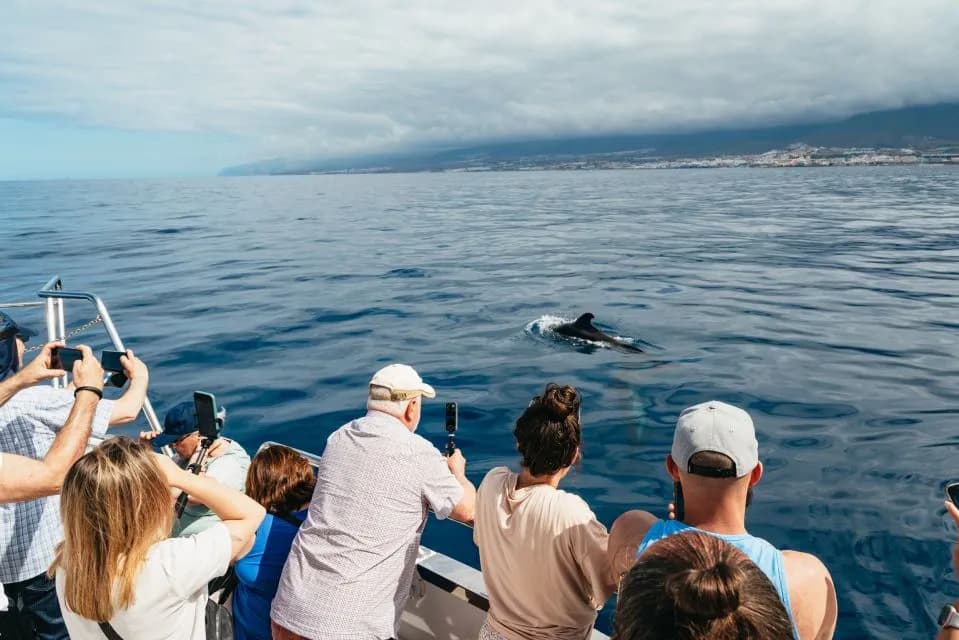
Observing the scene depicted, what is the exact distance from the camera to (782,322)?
1529cm

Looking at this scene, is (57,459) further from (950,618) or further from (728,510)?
(950,618)

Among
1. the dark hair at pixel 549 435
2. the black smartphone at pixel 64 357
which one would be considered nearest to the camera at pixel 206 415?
Answer: the black smartphone at pixel 64 357

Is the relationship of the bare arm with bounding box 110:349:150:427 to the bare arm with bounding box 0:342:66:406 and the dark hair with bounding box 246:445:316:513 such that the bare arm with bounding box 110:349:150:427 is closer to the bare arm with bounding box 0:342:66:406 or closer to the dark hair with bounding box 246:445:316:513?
the bare arm with bounding box 0:342:66:406

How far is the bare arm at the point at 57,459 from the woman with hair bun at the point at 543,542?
2010mm

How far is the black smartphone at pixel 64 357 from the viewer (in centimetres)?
400

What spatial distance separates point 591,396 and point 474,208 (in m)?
41.9

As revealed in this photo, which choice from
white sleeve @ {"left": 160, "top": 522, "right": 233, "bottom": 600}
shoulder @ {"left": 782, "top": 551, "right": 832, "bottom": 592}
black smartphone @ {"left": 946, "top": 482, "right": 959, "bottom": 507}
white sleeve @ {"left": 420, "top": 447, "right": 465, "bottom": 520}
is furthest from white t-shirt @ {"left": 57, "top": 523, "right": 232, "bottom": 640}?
black smartphone @ {"left": 946, "top": 482, "right": 959, "bottom": 507}

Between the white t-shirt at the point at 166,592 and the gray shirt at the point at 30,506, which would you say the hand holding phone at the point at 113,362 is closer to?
the gray shirt at the point at 30,506

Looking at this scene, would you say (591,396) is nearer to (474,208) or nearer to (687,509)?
(687,509)

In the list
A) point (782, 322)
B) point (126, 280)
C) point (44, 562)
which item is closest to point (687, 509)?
point (44, 562)

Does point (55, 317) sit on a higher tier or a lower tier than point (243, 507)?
higher

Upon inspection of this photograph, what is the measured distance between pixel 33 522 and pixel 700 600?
3.72m

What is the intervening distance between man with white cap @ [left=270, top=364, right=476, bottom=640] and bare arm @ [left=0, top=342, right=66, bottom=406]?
1.65m

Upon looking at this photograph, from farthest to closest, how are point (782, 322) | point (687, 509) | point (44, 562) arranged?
point (782, 322), point (44, 562), point (687, 509)
